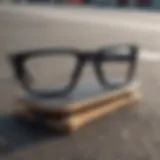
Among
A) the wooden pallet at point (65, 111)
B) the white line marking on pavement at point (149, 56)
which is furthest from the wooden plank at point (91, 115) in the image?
the white line marking on pavement at point (149, 56)

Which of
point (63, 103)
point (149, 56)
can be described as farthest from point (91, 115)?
point (149, 56)

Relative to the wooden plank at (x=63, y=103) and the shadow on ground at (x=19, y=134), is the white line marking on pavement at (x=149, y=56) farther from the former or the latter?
the shadow on ground at (x=19, y=134)

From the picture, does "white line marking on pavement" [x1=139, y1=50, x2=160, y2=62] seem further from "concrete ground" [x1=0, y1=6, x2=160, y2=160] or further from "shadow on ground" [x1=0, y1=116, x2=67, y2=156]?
"shadow on ground" [x1=0, y1=116, x2=67, y2=156]

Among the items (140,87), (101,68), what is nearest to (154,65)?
(140,87)

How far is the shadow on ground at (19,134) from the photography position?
710 millimetres

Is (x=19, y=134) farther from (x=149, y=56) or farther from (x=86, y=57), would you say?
(x=149, y=56)

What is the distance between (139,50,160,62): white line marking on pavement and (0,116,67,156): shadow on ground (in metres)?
0.56

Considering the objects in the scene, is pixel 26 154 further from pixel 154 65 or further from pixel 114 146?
pixel 154 65

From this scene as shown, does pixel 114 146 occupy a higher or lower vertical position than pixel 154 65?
higher

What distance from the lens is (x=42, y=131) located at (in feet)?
2.57

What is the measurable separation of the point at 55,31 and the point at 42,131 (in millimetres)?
1211

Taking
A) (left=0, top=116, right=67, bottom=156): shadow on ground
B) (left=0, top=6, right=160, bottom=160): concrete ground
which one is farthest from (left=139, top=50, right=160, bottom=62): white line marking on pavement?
(left=0, top=116, right=67, bottom=156): shadow on ground

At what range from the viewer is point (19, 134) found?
2.49 ft

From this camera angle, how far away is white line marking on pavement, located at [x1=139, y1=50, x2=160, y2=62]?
134 cm
